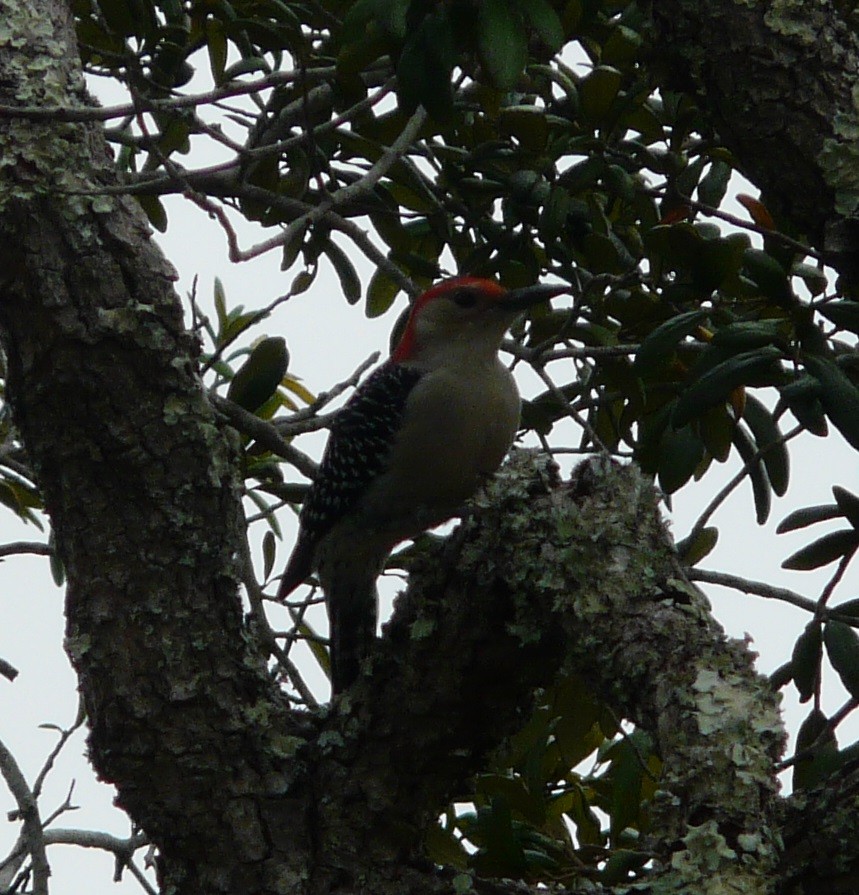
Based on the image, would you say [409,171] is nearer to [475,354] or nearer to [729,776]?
[475,354]

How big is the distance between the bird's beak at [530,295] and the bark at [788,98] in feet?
3.20

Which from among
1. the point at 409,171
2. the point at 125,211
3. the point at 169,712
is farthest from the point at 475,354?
the point at 169,712

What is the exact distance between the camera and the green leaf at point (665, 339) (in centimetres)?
280

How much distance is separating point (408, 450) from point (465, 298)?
478 mm

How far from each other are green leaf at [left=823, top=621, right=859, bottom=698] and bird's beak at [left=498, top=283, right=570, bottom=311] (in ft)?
3.52

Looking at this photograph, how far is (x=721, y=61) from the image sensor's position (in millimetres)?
2463

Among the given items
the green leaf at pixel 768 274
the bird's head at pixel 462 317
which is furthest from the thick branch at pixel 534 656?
the bird's head at pixel 462 317

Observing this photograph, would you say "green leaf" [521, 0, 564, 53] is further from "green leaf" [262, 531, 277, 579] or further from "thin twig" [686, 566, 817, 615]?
"green leaf" [262, 531, 277, 579]

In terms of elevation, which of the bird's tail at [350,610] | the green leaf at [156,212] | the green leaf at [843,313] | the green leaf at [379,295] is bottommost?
the green leaf at [843,313]

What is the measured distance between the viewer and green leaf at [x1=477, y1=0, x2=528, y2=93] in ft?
8.43

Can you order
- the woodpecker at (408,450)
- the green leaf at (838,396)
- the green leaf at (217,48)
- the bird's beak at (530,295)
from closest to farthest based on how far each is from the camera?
the green leaf at (838,396), the green leaf at (217,48), the bird's beak at (530,295), the woodpecker at (408,450)

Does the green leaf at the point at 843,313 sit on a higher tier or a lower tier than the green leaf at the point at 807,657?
higher

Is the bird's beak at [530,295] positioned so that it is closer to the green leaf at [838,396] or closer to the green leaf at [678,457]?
the green leaf at [678,457]

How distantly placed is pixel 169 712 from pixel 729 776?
3.57 ft
